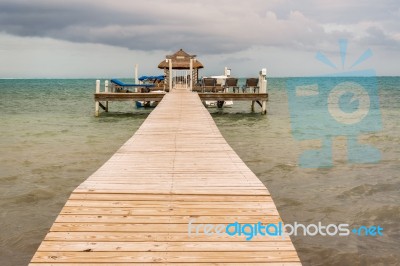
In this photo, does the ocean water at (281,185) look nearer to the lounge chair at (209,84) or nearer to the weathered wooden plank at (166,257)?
the weathered wooden plank at (166,257)

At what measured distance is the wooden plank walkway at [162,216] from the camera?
3.58m

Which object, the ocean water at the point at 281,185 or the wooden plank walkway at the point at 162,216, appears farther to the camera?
the ocean water at the point at 281,185

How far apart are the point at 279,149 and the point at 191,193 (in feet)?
32.7

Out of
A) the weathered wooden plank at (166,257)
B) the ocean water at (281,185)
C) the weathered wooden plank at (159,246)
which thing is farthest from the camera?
the ocean water at (281,185)

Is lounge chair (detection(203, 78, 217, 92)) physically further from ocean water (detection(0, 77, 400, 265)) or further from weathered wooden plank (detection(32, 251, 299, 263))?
weathered wooden plank (detection(32, 251, 299, 263))

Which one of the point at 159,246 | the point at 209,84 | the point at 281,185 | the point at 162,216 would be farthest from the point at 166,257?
the point at 209,84

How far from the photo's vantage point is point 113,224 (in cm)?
407

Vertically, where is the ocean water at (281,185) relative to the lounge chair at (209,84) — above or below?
below

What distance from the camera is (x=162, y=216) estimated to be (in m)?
4.26

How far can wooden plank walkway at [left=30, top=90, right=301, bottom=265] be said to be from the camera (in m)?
3.58

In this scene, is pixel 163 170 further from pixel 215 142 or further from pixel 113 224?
pixel 215 142

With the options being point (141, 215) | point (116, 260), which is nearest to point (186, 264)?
point (116, 260)

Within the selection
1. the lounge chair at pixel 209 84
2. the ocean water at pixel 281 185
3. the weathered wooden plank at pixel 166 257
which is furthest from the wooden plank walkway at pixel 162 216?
the lounge chair at pixel 209 84

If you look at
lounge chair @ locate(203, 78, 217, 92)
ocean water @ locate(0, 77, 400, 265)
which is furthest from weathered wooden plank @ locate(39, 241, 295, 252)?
lounge chair @ locate(203, 78, 217, 92)
